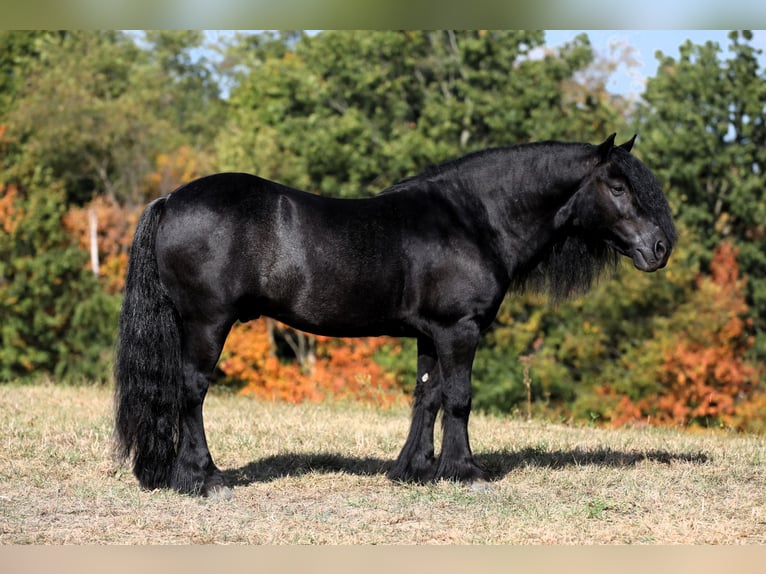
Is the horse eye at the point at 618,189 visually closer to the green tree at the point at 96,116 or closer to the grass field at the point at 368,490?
the grass field at the point at 368,490

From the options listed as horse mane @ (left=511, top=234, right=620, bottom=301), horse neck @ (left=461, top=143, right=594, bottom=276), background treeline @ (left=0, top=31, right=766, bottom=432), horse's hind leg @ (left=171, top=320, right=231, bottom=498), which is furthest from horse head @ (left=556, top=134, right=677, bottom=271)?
background treeline @ (left=0, top=31, right=766, bottom=432)

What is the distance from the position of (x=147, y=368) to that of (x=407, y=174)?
23.3 m

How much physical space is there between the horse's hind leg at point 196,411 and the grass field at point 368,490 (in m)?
0.15

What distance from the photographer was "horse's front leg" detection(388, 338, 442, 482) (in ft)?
23.1

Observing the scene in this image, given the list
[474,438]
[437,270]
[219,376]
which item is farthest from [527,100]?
[437,270]

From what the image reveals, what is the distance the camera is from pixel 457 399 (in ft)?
22.0

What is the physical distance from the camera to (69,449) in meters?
7.71

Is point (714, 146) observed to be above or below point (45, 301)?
above

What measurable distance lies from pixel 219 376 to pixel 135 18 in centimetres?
2346

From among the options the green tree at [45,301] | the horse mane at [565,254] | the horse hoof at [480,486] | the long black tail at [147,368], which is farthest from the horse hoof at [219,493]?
the green tree at [45,301]

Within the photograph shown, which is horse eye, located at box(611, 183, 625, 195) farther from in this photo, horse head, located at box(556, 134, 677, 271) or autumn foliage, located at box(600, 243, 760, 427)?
autumn foliage, located at box(600, 243, 760, 427)

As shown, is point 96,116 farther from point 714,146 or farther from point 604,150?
point 604,150

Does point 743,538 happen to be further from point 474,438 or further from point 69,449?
point 69,449

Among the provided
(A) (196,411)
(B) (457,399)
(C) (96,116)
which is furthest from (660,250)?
(C) (96,116)
